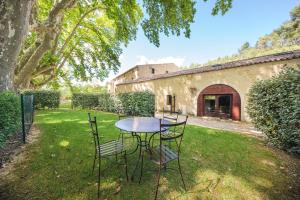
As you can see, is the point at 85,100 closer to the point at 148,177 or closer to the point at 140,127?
the point at 140,127

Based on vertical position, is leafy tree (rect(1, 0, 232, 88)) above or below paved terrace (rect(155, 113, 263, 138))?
above

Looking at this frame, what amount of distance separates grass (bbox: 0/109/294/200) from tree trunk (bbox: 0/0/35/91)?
2.40m

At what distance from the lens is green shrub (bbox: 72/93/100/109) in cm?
1555

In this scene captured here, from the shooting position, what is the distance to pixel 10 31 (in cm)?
413

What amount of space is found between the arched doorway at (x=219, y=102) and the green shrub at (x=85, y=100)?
1037cm

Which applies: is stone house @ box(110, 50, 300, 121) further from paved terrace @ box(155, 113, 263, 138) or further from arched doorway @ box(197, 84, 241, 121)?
paved terrace @ box(155, 113, 263, 138)

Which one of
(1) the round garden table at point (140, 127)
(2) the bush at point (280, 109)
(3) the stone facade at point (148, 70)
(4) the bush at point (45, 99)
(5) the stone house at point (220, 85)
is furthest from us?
(3) the stone facade at point (148, 70)

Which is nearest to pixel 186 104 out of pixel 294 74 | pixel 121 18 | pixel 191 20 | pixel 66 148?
pixel 191 20

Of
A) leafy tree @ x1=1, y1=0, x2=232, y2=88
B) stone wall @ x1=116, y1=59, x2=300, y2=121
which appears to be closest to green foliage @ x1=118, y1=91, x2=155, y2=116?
leafy tree @ x1=1, y1=0, x2=232, y2=88

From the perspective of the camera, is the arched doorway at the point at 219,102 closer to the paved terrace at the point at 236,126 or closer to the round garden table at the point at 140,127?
the paved terrace at the point at 236,126

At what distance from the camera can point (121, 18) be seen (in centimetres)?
864

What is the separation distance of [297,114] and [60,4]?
32.5 ft

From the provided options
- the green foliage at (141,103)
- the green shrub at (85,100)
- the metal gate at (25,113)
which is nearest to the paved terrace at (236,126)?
the green foliage at (141,103)

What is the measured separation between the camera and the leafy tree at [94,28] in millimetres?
6836
